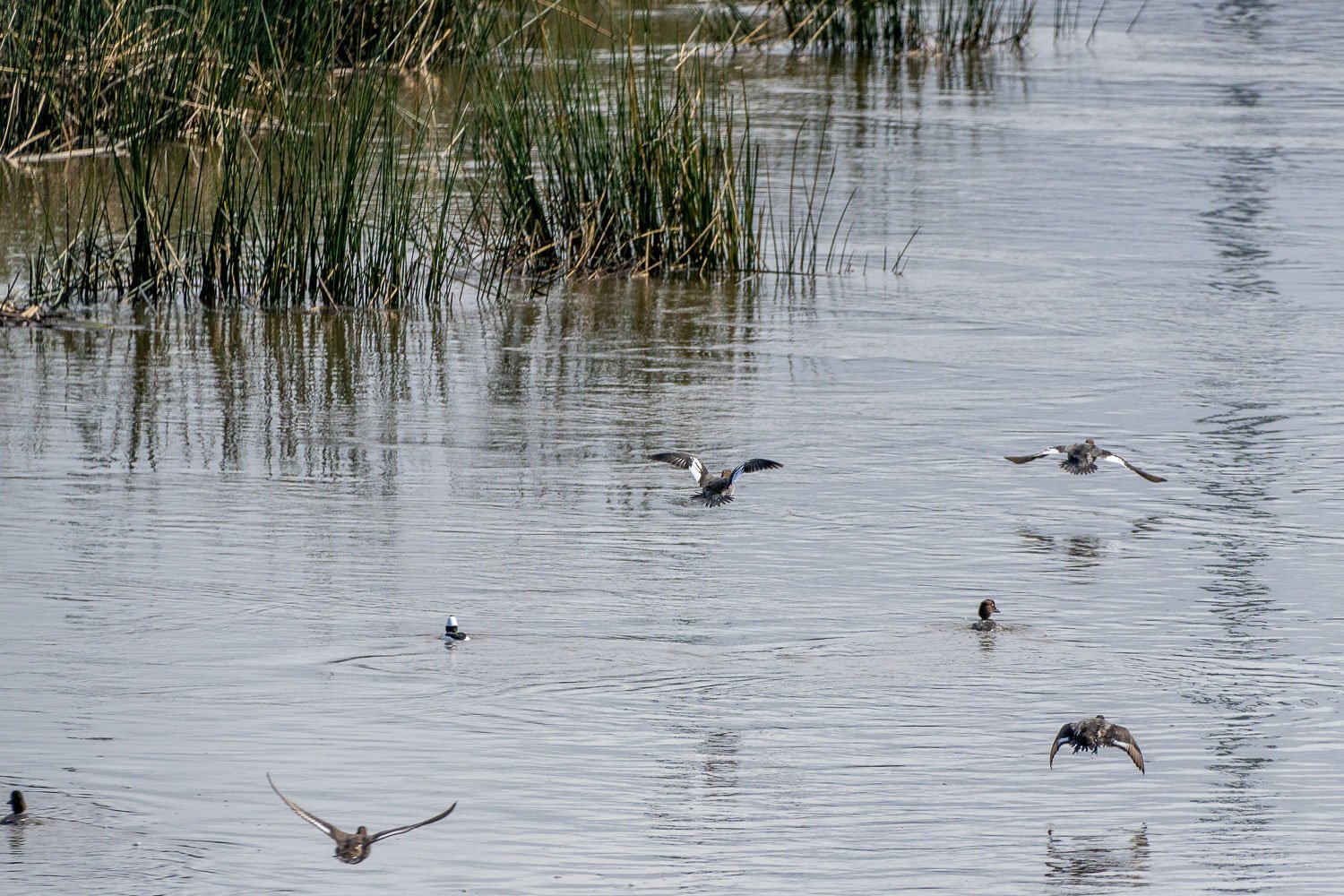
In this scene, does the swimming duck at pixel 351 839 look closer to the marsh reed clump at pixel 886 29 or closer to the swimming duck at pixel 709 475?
the swimming duck at pixel 709 475

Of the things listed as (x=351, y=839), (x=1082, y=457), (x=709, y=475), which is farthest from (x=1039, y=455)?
(x=351, y=839)

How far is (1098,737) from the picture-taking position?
14.3ft

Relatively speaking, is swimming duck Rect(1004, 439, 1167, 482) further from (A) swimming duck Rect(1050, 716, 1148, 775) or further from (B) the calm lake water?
(A) swimming duck Rect(1050, 716, 1148, 775)

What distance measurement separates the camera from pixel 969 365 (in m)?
8.42

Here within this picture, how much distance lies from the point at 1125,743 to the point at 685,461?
8.13 feet

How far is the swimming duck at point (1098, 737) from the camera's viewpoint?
14.3ft

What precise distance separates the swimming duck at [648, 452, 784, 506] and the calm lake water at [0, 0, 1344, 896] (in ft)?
0.31

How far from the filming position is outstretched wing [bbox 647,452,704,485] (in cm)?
655

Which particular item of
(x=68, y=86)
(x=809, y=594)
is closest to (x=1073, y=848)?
(x=809, y=594)

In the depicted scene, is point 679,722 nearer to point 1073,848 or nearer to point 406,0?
point 1073,848

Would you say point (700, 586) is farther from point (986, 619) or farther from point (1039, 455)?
point (1039, 455)

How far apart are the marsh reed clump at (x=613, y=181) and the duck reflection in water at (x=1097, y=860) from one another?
5643 mm

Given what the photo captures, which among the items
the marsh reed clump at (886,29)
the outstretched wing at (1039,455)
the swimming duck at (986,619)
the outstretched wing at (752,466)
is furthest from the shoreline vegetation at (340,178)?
the marsh reed clump at (886,29)

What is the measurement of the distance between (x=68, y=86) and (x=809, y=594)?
783 centimetres
